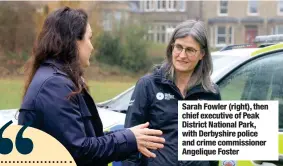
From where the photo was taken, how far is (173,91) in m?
2.99

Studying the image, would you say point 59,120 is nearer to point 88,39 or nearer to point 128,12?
point 88,39

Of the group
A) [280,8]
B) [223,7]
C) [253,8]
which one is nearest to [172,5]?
[223,7]

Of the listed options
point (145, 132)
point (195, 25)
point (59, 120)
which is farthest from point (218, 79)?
point (59, 120)

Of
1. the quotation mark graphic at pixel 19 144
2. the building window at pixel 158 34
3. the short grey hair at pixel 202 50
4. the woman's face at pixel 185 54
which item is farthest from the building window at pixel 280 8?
the quotation mark graphic at pixel 19 144

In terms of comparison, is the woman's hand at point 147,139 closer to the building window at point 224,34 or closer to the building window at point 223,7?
the building window at point 223,7

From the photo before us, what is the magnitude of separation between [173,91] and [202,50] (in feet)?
1.04

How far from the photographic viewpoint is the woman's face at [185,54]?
2998mm

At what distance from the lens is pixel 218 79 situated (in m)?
3.68

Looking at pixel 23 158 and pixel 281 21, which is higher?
pixel 23 158

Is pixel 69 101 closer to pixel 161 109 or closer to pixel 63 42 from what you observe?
pixel 63 42

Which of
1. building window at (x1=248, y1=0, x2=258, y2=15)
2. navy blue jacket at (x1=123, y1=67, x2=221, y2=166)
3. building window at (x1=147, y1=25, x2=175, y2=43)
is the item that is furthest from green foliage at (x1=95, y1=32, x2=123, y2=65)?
navy blue jacket at (x1=123, y1=67, x2=221, y2=166)

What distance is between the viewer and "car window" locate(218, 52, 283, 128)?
373cm

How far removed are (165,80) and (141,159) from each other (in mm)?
486

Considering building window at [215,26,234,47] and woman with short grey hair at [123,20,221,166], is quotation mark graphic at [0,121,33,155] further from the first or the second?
building window at [215,26,234,47]
